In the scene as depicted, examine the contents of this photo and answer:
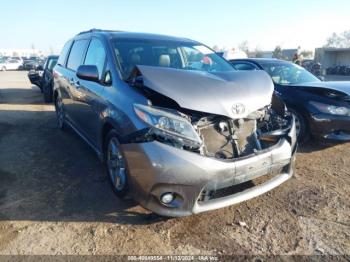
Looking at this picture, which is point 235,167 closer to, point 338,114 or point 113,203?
point 113,203

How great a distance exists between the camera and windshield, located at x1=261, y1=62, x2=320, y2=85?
614 cm

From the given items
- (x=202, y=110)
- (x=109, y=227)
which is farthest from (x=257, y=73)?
(x=109, y=227)

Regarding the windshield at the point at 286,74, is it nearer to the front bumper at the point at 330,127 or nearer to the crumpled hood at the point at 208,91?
the front bumper at the point at 330,127

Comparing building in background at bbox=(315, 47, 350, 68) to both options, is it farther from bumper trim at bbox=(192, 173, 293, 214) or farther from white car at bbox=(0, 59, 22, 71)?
bumper trim at bbox=(192, 173, 293, 214)

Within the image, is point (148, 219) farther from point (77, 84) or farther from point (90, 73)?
point (77, 84)

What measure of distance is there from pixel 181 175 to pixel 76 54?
11.6 feet

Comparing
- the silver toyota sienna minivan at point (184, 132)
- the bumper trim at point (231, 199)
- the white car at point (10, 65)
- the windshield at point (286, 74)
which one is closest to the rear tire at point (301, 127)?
the windshield at point (286, 74)

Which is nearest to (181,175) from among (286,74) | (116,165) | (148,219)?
(148,219)

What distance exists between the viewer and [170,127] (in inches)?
108

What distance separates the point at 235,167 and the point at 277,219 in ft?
2.79

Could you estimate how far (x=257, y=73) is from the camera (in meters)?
3.61

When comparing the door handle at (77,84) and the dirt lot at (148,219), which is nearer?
the dirt lot at (148,219)

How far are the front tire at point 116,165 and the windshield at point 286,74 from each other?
12.5 feet

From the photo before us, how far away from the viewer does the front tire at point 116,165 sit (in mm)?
3168
